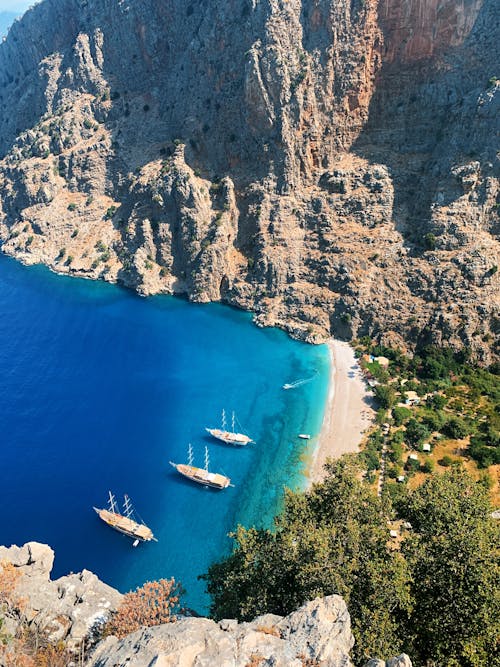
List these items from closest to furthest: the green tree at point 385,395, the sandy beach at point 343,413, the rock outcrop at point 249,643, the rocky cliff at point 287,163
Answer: the rock outcrop at point 249,643 → the sandy beach at point 343,413 → the green tree at point 385,395 → the rocky cliff at point 287,163

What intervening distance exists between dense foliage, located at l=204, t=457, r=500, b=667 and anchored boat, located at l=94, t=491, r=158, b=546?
15382 millimetres

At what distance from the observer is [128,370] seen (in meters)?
61.6

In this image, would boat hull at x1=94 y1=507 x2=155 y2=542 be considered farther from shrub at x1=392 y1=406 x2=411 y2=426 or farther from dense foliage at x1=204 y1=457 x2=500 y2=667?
shrub at x1=392 y1=406 x2=411 y2=426

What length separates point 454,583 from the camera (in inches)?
748

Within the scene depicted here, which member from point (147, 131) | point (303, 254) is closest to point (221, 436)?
point (303, 254)

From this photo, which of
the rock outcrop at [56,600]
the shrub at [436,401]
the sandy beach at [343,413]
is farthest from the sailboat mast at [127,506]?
the shrub at [436,401]

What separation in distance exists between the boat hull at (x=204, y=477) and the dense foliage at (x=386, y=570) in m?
18.3

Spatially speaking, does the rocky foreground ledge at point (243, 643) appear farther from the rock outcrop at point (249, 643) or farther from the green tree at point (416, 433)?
the green tree at point (416, 433)

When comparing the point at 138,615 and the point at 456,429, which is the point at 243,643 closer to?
the point at 138,615

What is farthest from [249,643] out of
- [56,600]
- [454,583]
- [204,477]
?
[204,477]

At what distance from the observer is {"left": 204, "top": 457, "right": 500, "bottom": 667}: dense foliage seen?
1816 cm

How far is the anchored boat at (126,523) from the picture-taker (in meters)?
38.2

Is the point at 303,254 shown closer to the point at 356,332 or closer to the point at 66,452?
the point at 356,332

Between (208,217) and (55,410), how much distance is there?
44.8 meters
